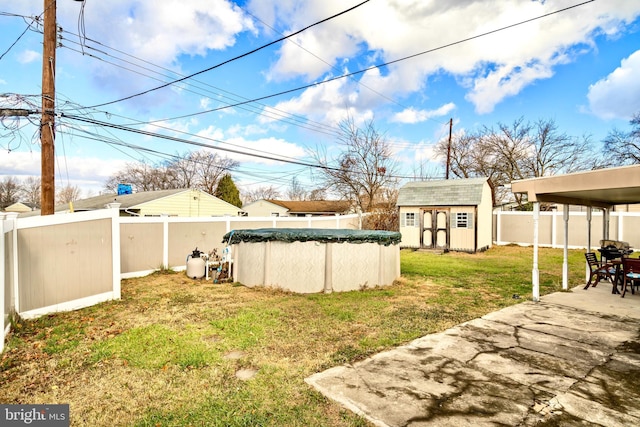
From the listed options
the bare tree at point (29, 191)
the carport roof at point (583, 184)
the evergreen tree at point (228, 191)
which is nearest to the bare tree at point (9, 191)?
the bare tree at point (29, 191)

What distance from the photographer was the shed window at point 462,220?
15477 millimetres

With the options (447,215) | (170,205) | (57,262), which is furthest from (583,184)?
(170,205)

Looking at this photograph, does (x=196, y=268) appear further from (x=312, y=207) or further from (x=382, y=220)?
(x=312, y=207)

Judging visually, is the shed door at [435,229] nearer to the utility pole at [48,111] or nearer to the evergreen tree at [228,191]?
the utility pole at [48,111]

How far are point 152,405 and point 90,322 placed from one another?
3227 millimetres

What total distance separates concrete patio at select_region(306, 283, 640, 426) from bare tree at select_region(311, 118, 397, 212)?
1961 cm

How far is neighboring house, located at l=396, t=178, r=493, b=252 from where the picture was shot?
608 inches

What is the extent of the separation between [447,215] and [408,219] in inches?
77.2

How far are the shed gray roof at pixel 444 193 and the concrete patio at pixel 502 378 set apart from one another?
10.9 m

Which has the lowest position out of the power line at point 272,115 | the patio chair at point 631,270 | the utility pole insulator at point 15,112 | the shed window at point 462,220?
the patio chair at point 631,270

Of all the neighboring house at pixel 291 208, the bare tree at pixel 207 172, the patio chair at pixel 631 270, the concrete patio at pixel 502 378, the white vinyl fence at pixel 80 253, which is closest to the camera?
the concrete patio at pixel 502 378

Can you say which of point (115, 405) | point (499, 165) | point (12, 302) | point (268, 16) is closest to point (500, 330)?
point (115, 405)

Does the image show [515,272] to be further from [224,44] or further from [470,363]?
[224,44]

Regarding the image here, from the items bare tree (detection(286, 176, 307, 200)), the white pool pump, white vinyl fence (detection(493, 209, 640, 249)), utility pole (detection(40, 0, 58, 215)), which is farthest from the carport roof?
bare tree (detection(286, 176, 307, 200))
